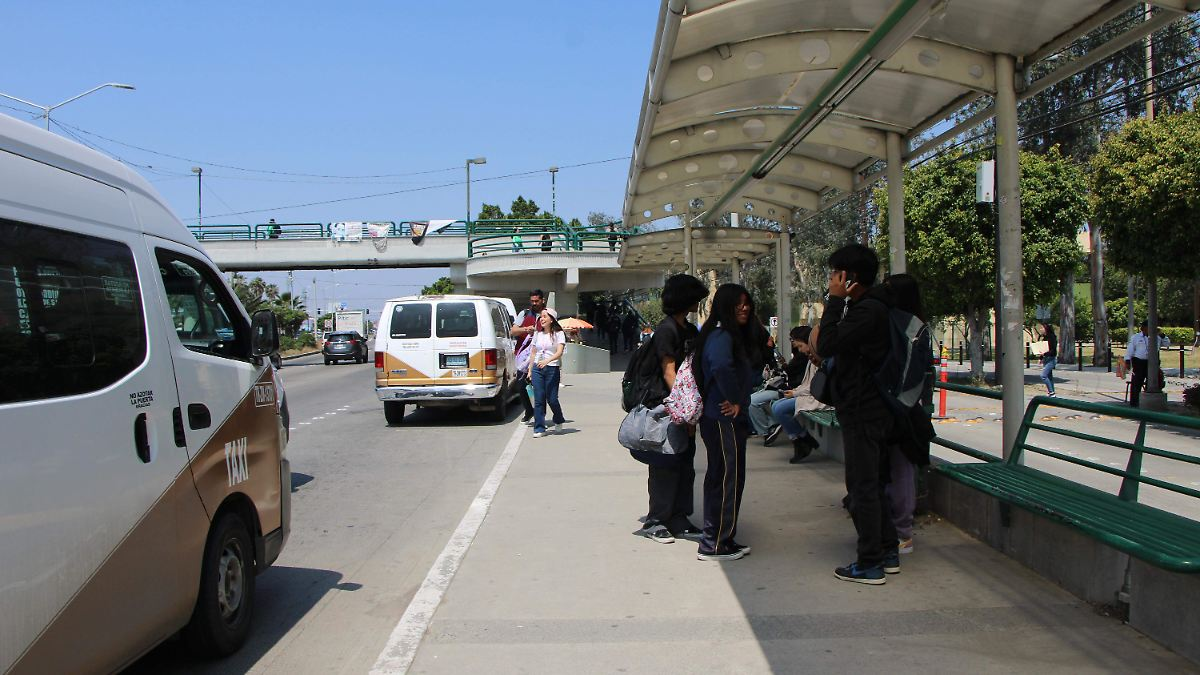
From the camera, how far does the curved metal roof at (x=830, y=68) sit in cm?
623

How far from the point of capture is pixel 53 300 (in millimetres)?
3295

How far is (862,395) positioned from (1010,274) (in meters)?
2.25

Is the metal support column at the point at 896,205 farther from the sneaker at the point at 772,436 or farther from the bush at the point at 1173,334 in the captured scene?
the bush at the point at 1173,334

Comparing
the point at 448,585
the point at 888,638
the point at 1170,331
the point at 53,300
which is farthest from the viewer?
the point at 1170,331

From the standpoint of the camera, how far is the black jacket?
5148mm

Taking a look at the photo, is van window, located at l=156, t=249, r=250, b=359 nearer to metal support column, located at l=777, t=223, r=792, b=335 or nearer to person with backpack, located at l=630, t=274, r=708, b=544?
person with backpack, located at l=630, t=274, r=708, b=544

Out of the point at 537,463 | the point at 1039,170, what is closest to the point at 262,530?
the point at 537,463

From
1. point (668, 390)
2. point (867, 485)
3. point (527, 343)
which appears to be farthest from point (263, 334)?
point (527, 343)

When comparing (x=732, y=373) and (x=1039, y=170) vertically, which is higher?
(x=1039, y=170)

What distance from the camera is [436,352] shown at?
13805 mm

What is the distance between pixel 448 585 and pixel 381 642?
0.88m

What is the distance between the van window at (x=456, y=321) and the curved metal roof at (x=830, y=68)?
170 inches

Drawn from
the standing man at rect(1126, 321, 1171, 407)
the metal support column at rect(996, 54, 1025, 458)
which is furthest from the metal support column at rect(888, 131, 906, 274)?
the standing man at rect(1126, 321, 1171, 407)

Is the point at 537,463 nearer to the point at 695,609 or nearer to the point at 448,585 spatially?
the point at 448,585
